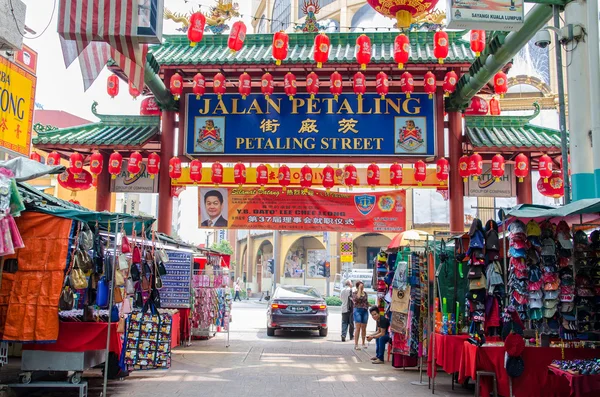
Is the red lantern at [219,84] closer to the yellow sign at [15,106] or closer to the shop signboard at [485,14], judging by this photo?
the yellow sign at [15,106]

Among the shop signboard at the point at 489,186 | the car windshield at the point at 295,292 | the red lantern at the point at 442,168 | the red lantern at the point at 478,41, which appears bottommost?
the car windshield at the point at 295,292

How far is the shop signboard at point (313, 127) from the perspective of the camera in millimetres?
14336

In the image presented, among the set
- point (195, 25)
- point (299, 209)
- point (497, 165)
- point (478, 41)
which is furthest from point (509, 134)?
point (195, 25)

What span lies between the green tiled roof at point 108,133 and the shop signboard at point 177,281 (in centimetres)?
304

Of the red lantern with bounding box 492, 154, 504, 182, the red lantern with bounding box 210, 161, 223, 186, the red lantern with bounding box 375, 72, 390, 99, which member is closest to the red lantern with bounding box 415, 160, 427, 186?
the red lantern with bounding box 492, 154, 504, 182

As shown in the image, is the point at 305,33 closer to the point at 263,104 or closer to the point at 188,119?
the point at 263,104

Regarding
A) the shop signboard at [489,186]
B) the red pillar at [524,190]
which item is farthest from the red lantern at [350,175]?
the red pillar at [524,190]

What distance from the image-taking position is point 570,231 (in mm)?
8375

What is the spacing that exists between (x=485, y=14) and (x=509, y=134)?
6293 millimetres

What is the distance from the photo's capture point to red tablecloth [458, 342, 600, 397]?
25.6ft

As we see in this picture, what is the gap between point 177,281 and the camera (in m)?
14.4

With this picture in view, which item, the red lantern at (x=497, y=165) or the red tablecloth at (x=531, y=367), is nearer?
the red tablecloth at (x=531, y=367)

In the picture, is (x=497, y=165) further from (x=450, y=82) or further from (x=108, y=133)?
(x=108, y=133)

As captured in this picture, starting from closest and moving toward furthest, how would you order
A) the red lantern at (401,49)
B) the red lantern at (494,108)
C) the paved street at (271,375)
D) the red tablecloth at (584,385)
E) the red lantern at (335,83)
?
the red tablecloth at (584,385) → the paved street at (271,375) → the red lantern at (401,49) → the red lantern at (335,83) → the red lantern at (494,108)
